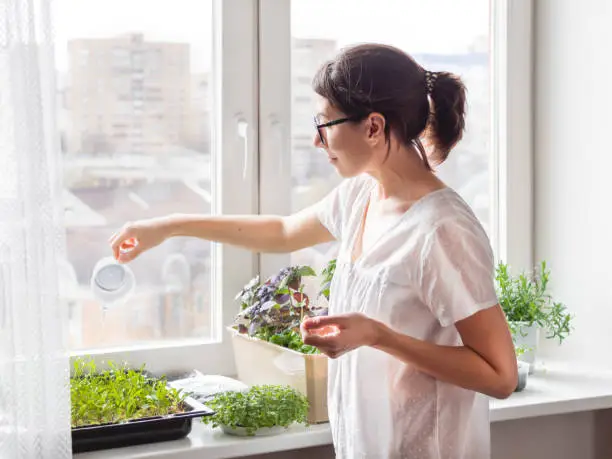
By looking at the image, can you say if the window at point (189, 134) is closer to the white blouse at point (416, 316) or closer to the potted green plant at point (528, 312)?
the potted green plant at point (528, 312)

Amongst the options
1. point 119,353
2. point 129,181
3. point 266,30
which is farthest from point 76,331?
point 266,30

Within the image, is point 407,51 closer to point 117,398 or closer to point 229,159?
point 229,159

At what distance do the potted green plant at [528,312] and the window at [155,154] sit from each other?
0.64 m

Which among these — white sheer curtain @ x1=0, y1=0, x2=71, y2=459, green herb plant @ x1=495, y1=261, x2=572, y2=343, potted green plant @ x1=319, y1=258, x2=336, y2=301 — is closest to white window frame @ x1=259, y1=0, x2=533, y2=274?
green herb plant @ x1=495, y1=261, x2=572, y2=343

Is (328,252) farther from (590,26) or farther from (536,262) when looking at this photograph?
(590,26)

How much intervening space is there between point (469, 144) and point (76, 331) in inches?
44.7

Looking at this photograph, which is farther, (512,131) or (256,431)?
(512,131)

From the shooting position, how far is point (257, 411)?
183cm

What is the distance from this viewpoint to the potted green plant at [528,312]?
2.31 metres

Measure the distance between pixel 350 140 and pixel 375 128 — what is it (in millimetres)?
50

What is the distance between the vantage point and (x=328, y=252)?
2.38m

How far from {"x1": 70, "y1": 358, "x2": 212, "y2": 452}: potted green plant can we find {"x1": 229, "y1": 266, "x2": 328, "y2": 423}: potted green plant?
202 mm

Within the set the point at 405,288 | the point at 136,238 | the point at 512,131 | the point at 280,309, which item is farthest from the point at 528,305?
the point at 136,238

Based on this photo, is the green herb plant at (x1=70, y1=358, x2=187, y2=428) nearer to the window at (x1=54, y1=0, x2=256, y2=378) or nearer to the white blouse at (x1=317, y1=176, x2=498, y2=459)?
the window at (x1=54, y1=0, x2=256, y2=378)
